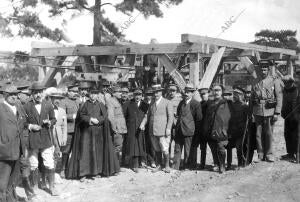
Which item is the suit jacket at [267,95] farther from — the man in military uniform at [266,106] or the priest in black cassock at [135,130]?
the priest in black cassock at [135,130]

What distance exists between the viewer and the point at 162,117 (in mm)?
9141

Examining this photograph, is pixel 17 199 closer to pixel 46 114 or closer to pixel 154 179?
pixel 46 114

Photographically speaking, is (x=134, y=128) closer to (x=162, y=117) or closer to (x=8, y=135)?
(x=162, y=117)

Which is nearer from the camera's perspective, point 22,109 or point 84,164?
point 22,109

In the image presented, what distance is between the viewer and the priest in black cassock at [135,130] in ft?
31.0

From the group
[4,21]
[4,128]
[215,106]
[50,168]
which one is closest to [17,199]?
[50,168]

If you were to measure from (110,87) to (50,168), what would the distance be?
11.1 ft

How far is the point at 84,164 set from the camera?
8453 millimetres

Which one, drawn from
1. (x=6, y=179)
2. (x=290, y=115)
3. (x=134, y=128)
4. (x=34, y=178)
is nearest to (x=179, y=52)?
(x=134, y=128)

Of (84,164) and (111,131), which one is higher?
(111,131)

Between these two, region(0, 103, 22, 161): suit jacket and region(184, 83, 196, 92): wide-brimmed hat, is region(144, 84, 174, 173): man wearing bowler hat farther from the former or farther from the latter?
region(0, 103, 22, 161): suit jacket

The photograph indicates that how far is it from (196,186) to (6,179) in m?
3.13

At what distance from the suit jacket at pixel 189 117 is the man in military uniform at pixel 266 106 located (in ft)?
3.84

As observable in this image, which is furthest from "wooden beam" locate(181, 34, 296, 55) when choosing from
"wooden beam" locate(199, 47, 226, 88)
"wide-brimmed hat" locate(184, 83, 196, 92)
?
"wide-brimmed hat" locate(184, 83, 196, 92)
